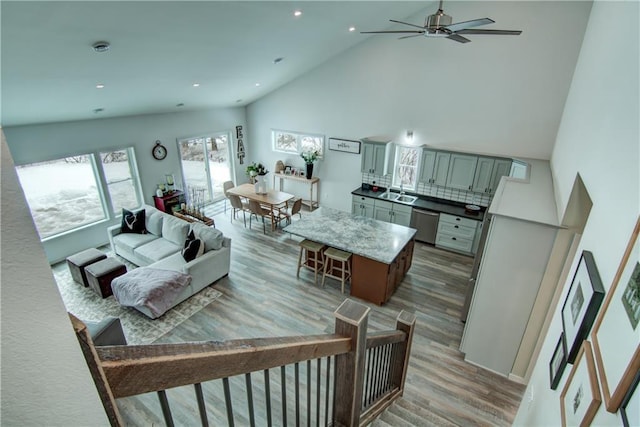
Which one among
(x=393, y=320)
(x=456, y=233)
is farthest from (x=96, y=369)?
(x=456, y=233)

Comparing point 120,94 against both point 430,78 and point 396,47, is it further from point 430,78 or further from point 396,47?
point 430,78

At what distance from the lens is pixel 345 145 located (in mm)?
8391

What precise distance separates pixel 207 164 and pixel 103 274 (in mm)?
4686

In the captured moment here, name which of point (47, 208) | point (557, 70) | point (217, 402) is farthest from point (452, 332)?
point (47, 208)

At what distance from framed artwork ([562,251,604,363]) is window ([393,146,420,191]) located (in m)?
5.58

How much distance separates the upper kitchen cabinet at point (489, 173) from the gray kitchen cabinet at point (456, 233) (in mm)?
703

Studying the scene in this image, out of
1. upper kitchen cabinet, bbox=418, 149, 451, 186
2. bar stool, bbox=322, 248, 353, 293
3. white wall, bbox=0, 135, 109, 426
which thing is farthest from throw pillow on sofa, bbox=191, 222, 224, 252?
white wall, bbox=0, 135, 109, 426

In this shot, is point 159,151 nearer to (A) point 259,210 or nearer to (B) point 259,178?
(B) point 259,178

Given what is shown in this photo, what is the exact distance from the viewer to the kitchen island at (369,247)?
527 cm

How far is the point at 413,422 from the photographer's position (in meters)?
3.36

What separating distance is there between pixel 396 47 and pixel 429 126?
5.89ft

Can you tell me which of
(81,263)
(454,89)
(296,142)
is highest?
(454,89)

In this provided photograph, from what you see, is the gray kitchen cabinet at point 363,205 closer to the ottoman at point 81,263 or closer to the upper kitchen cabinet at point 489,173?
the upper kitchen cabinet at point 489,173

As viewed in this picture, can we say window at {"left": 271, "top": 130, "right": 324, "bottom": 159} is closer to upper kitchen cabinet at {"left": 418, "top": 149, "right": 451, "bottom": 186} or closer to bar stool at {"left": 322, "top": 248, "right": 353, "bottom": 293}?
upper kitchen cabinet at {"left": 418, "top": 149, "right": 451, "bottom": 186}
